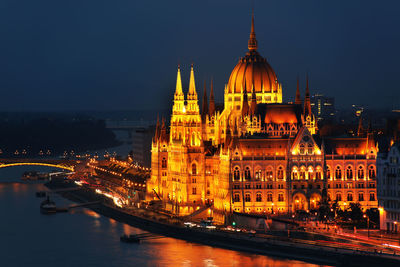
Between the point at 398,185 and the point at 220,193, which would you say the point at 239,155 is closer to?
the point at 220,193

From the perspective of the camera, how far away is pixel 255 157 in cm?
8719

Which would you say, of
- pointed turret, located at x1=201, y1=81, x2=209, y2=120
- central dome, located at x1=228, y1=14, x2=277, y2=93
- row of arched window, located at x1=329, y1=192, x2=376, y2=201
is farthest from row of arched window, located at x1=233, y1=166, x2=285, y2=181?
pointed turret, located at x1=201, y1=81, x2=209, y2=120

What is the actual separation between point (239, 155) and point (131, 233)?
406 inches

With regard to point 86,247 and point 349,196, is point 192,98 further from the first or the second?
point 86,247

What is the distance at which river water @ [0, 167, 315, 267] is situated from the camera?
7569 cm

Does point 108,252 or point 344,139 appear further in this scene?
point 344,139

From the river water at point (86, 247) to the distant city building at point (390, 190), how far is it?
21.7 feet

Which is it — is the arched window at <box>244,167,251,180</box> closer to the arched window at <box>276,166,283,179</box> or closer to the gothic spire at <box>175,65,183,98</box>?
the arched window at <box>276,166,283,179</box>

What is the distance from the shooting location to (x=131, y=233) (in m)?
88.4

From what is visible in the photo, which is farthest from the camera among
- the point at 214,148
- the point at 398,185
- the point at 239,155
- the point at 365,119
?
the point at 365,119

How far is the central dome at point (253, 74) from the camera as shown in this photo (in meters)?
99.6

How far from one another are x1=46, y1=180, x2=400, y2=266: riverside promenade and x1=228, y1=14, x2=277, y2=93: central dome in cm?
1390

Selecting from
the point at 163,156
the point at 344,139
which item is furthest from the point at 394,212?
the point at 163,156

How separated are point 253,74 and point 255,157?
46.5 ft
